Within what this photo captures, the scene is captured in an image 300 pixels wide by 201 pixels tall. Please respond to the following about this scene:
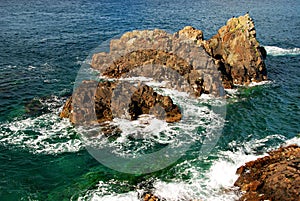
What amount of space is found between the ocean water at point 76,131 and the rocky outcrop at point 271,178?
5.12 ft

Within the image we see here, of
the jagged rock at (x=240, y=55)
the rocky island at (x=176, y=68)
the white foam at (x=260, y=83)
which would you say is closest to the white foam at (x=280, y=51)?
the rocky island at (x=176, y=68)

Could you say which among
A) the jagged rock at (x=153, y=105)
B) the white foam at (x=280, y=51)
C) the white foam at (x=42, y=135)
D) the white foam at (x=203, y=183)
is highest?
the white foam at (x=280, y=51)

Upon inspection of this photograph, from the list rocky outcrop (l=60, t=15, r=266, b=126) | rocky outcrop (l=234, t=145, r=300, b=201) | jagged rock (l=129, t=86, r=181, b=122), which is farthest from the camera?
rocky outcrop (l=60, t=15, r=266, b=126)

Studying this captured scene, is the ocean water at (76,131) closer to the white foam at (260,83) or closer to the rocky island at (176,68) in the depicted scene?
the white foam at (260,83)

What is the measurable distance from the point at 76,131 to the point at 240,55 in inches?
1473

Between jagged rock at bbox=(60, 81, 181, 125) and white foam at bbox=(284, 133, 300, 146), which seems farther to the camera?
jagged rock at bbox=(60, 81, 181, 125)

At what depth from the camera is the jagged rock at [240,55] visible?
2488 inches

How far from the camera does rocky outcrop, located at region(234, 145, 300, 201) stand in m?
31.2

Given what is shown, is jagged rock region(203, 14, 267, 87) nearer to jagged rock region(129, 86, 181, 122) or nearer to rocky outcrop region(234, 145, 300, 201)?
jagged rock region(129, 86, 181, 122)

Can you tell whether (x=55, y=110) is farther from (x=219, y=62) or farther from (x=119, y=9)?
(x=119, y=9)

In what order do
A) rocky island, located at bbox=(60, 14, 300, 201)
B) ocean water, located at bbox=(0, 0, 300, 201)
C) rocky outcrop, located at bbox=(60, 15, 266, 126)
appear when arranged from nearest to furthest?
1. ocean water, located at bbox=(0, 0, 300, 201)
2. rocky island, located at bbox=(60, 14, 300, 201)
3. rocky outcrop, located at bbox=(60, 15, 266, 126)

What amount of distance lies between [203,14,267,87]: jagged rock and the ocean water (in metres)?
3.34

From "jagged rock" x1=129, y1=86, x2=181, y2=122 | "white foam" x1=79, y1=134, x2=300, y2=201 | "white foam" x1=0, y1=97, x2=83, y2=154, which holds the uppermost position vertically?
"jagged rock" x1=129, y1=86, x2=181, y2=122

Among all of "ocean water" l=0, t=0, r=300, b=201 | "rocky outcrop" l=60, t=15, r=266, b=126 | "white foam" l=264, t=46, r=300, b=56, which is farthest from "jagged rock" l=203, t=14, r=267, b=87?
"white foam" l=264, t=46, r=300, b=56
